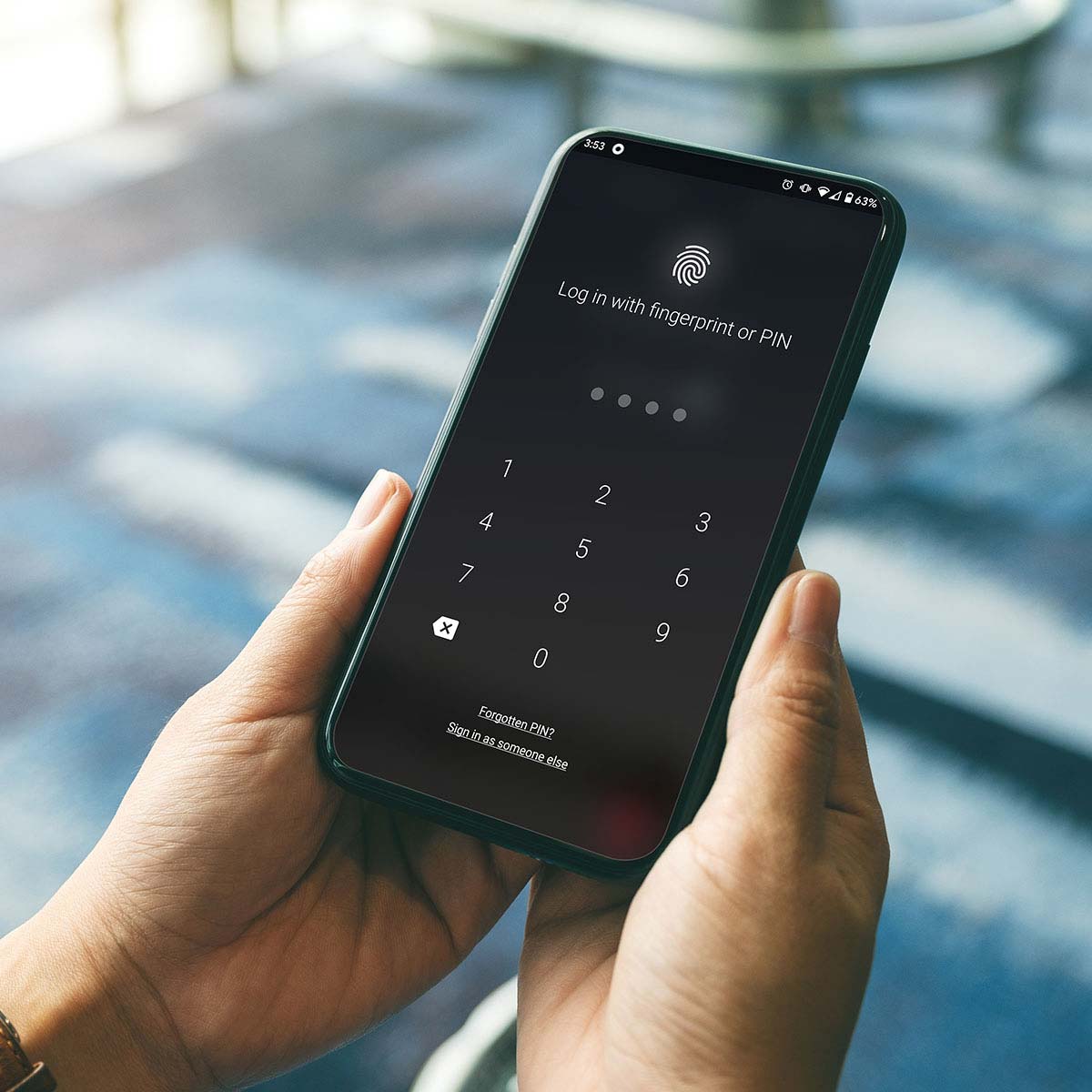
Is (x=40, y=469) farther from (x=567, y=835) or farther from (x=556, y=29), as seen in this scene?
(x=556, y=29)

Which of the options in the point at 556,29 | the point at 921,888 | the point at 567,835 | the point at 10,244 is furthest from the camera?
the point at 556,29

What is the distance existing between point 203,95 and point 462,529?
1.52 m

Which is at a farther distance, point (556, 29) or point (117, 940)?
point (556, 29)

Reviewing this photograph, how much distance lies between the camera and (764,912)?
424mm

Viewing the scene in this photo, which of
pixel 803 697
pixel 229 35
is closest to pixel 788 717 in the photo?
pixel 803 697

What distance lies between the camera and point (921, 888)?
0.82 m

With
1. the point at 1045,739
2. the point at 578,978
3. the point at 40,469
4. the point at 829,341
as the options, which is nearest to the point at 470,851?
the point at 578,978

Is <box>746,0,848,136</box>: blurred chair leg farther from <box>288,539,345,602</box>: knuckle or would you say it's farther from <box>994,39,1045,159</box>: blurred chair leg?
<box>288,539,345,602</box>: knuckle

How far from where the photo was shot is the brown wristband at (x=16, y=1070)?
0.47m

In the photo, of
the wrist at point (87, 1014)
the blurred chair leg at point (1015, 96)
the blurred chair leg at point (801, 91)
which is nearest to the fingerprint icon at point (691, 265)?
the wrist at point (87, 1014)

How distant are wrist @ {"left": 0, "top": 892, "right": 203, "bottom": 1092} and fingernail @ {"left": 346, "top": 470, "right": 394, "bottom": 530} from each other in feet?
0.66

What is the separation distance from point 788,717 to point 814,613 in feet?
0.13

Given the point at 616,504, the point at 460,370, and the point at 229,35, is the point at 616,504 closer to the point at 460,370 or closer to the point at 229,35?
the point at 460,370

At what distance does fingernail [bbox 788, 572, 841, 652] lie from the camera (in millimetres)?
451
